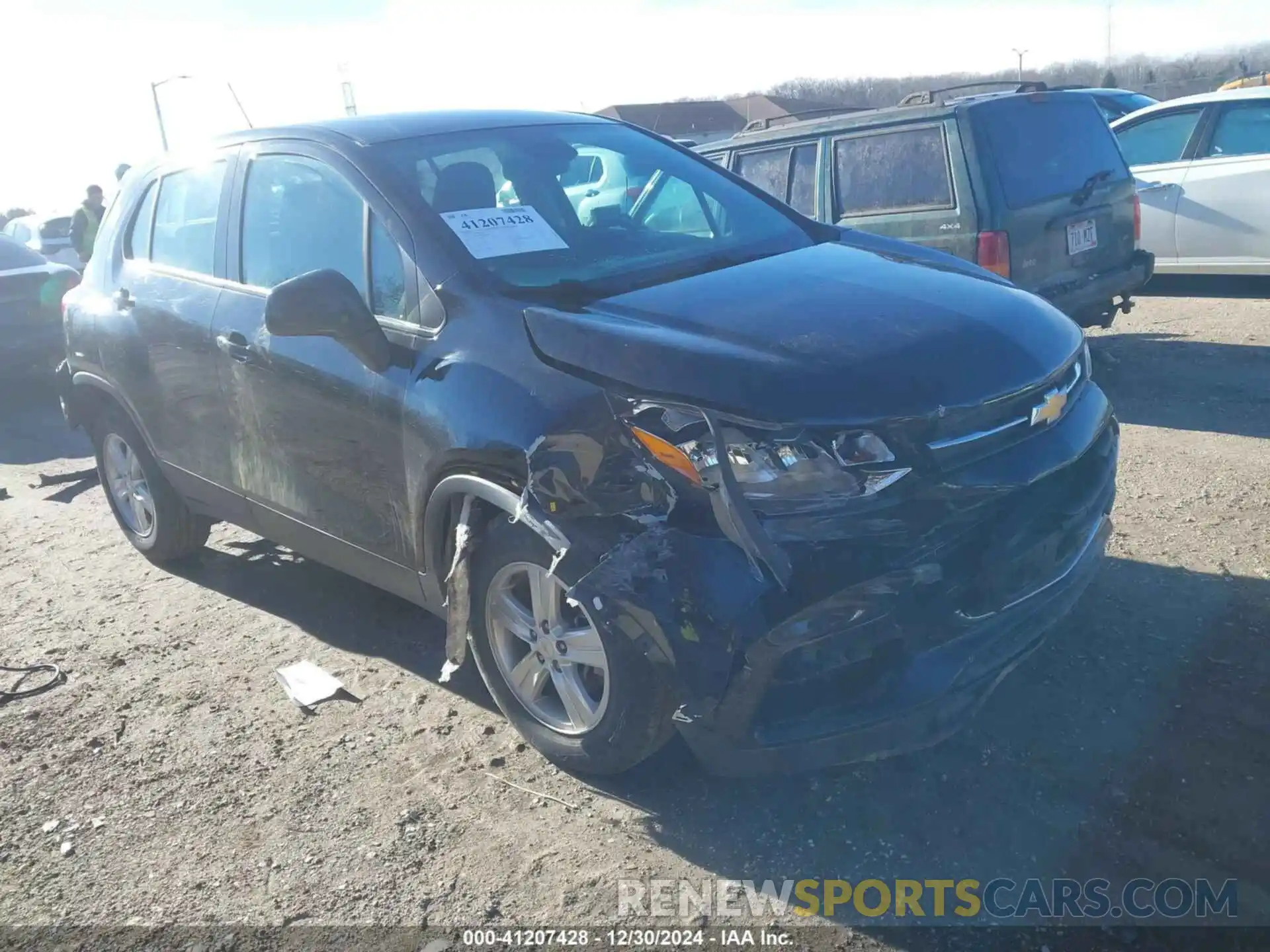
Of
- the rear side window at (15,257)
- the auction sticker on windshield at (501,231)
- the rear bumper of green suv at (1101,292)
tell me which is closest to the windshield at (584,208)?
the auction sticker on windshield at (501,231)

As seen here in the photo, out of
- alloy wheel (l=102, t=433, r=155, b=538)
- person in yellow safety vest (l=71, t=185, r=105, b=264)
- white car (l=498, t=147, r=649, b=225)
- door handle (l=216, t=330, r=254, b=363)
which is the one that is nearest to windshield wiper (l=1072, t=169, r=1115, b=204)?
white car (l=498, t=147, r=649, b=225)

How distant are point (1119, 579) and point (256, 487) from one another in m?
3.38

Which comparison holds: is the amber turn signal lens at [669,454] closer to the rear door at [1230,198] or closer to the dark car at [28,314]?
the rear door at [1230,198]

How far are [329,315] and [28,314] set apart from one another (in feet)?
26.8

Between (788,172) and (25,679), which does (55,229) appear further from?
(25,679)

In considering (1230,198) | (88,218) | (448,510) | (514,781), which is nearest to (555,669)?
(514,781)

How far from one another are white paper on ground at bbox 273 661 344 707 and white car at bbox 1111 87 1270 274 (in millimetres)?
7545

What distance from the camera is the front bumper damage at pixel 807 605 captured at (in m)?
2.68

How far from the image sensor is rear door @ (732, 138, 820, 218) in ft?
24.4

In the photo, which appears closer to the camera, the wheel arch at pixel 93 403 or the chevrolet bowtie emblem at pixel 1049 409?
the chevrolet bowtie emblem at pixel 1049 409

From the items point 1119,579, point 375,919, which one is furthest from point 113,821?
point 1119,579

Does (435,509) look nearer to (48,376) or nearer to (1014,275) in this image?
(1014,275)

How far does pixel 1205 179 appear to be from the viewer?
340 inches

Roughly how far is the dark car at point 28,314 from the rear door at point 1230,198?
966 cm
